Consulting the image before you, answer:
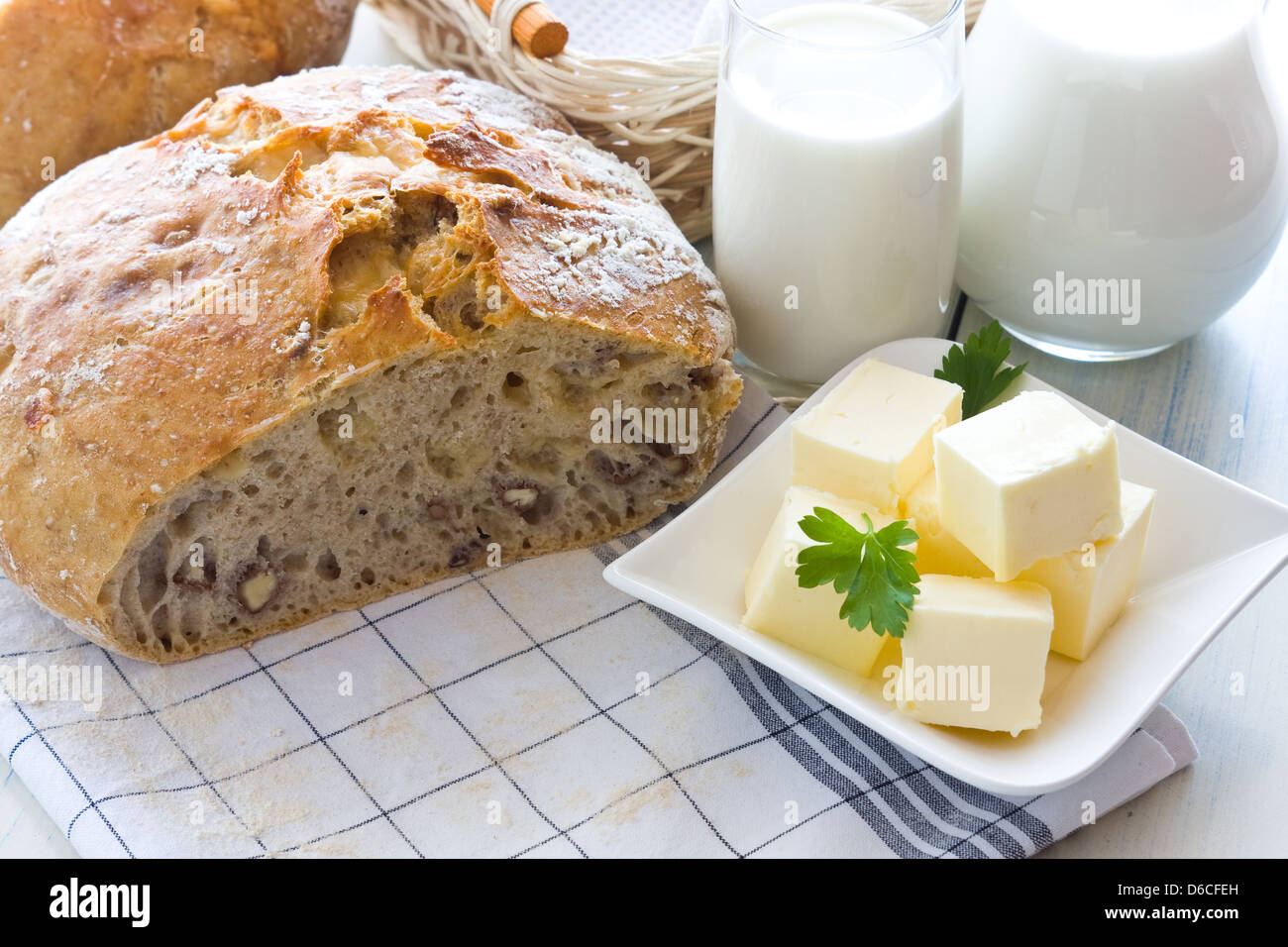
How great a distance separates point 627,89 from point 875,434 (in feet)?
2.88

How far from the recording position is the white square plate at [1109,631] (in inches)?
62.7

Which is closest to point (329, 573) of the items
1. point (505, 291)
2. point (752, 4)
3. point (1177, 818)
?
point (505, 291)

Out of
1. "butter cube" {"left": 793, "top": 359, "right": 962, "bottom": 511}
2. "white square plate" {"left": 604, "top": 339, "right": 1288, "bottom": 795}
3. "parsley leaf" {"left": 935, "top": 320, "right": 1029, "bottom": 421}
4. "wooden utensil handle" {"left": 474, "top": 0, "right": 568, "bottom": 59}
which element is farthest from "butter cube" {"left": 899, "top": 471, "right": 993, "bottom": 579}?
"wooden utensil handle" {"left": 474, "top": 0, "right": 568, "bottom": 59}

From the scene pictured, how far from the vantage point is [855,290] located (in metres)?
2.18

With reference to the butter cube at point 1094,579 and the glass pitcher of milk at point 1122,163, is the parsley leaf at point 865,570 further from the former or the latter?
the glass pitcher of milk at point 1122,163

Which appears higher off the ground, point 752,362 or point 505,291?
point 505,291

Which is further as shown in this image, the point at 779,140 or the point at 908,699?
the point at 779,140

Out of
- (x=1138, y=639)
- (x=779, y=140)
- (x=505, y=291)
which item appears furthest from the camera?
(x=779, y=140)

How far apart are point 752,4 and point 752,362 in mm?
625

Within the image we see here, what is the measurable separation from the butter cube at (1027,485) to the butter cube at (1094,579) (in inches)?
1.1

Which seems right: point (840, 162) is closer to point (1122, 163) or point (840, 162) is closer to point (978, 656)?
point (1122, 163)

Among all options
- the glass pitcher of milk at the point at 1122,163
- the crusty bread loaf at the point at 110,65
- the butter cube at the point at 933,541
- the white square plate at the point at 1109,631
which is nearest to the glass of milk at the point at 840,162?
the glass pitcher of milk at the point at 1122,163

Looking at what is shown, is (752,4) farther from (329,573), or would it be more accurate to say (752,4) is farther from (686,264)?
(329,573)

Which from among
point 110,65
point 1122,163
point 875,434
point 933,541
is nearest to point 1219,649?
point 933,541
